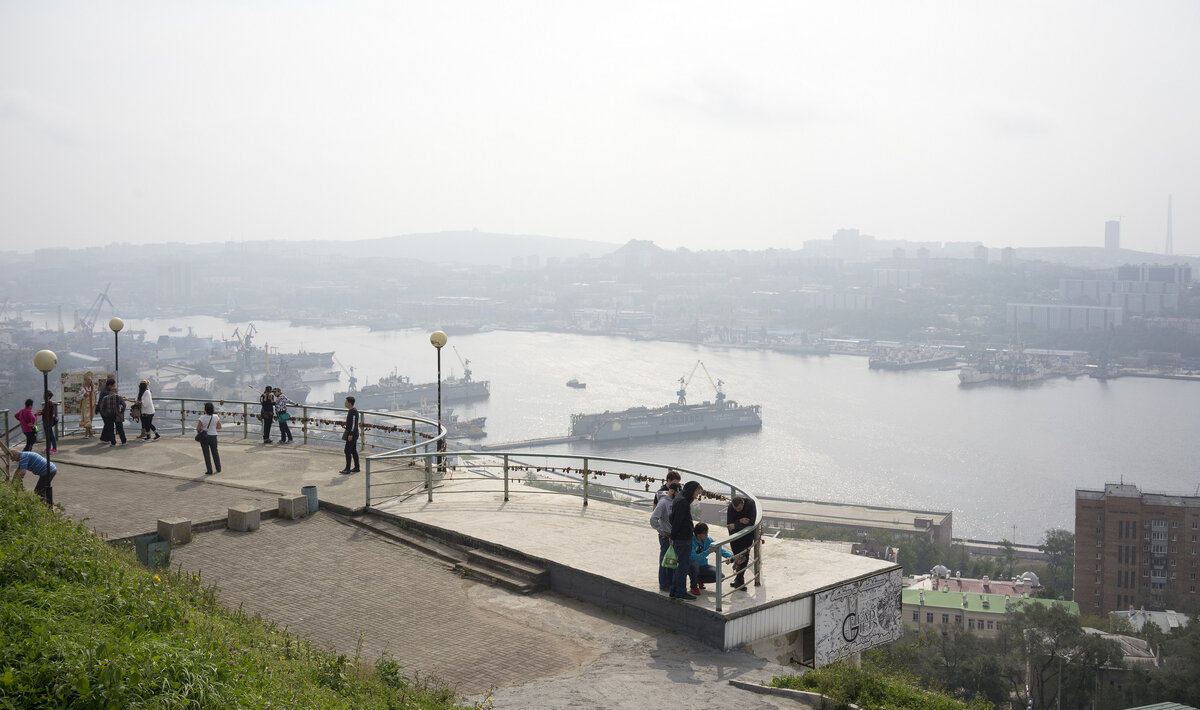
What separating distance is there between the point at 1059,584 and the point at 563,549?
4482 cm

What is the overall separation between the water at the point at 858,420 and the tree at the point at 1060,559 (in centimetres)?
403

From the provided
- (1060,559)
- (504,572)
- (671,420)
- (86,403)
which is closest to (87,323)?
(671,420)

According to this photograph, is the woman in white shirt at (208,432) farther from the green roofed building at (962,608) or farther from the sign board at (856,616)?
the green roofed building at (962,608)

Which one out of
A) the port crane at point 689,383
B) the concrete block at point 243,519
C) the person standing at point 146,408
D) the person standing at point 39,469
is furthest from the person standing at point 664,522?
the port crane at point 689,383

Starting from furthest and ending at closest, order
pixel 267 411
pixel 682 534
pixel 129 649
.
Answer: pixel 267 411 < pixel 682 534 < pixel 129 649

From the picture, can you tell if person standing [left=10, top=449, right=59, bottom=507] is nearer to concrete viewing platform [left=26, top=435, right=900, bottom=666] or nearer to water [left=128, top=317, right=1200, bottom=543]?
concrete viewing platform [left=26, top=435, right=900, bottom=666]

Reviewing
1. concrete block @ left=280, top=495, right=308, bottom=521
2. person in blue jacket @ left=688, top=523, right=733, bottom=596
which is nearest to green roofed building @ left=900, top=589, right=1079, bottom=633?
concrete block @ left=280, top=495, right=308, bottom=521

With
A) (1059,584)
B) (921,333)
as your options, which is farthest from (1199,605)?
(921,333)

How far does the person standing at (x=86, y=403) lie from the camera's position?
14.2 meters

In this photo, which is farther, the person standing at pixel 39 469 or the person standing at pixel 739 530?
the person standing at pixel 39 469

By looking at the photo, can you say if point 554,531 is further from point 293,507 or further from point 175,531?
point 175,531

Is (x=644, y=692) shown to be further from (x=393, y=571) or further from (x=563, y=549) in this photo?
(x=393, y=571)

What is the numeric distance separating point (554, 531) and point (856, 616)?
113 inches

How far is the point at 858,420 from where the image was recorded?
252 ft
